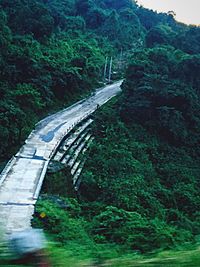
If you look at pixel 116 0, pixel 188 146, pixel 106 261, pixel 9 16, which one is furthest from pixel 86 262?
pixel 116 0

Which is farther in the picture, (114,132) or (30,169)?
(114,132)

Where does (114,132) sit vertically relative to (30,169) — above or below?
above

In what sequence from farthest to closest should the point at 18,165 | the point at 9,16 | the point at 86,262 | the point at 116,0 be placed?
1. the point at 116,0
2. the point at 9,16
3. the point at 18,165
4. the point at 86,262

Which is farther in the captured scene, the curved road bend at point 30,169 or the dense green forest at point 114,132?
the curved road bend at point 30,169

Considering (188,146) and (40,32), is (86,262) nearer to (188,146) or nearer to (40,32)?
(188,146)
